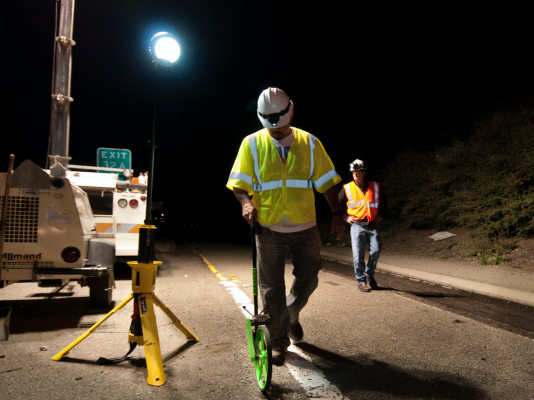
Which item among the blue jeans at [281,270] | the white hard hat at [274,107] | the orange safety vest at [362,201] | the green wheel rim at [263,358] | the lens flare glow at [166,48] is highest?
the lens flare glow at [166,48]

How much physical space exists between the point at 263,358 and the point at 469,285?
5.47 metres

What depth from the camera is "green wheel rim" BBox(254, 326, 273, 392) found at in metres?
2.66

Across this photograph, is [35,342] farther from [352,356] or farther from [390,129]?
[390,129]

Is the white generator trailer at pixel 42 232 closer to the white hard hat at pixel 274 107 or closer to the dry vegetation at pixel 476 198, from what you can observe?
the white hard hat at pixel 274 107

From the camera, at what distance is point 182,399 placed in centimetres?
274

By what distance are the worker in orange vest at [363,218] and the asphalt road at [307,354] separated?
637mm

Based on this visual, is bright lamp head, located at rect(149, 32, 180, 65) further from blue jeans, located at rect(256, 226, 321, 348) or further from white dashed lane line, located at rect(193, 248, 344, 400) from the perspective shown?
white dashed lane line, located at rect(193, 248, 344, 400)

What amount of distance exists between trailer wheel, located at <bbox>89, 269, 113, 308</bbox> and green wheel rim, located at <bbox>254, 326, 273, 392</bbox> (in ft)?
10.5

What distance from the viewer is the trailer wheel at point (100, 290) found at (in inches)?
214

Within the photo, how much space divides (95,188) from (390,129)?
48.0ft

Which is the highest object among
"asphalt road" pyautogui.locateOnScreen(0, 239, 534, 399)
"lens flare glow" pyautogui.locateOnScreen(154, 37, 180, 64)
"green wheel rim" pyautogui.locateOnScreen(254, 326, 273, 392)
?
"lens flare glow" pyautogui.locateOnScreen(154, 37, 180, 64)

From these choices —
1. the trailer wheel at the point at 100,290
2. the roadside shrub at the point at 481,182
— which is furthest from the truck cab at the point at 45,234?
the roadside shrub at the point at 481,182

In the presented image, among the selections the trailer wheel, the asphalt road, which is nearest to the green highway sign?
the asphalt road

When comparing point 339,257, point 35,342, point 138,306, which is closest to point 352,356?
point 138,306
